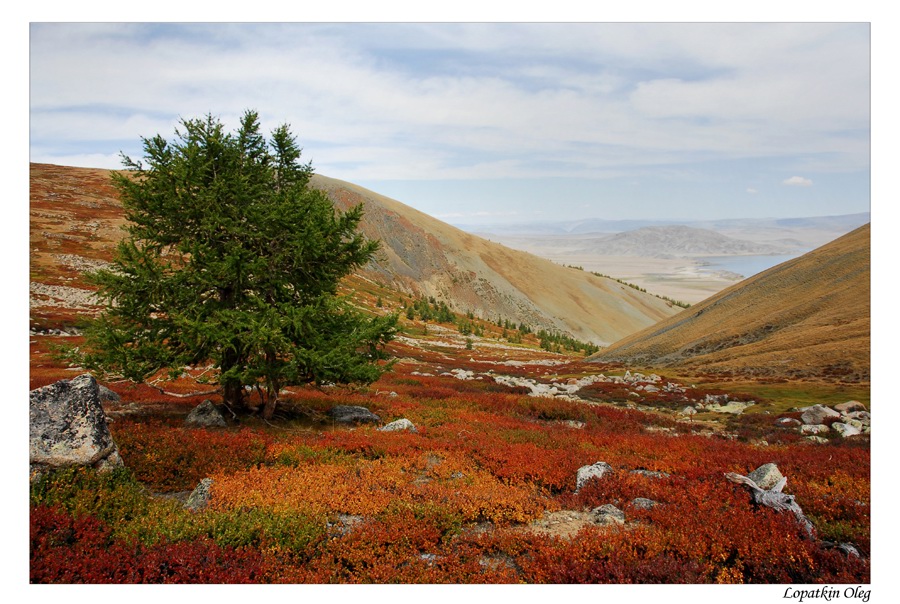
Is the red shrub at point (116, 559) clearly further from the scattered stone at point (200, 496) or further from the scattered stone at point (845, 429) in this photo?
the scattered stone at point (845, 429)

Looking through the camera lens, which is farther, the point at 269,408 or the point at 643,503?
the point at 269,408

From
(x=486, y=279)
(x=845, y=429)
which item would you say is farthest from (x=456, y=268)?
(x=845, y=429)

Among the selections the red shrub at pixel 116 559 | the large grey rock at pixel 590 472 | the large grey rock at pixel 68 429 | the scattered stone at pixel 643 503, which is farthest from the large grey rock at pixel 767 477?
the large grey rock at pixel 68 429

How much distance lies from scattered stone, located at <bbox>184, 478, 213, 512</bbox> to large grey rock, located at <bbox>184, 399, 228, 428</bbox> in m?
5.43

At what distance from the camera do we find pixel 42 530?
6770 mm

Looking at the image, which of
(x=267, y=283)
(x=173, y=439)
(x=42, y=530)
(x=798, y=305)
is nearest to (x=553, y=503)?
(x=42, y=530)

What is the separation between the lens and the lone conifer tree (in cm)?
1298

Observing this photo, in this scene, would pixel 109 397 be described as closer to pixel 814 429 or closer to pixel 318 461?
pixel 318 461

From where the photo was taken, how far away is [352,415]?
687 inches

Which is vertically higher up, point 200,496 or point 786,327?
point 786,327

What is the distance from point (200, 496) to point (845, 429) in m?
23.8

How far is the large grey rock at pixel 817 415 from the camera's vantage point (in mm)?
21609

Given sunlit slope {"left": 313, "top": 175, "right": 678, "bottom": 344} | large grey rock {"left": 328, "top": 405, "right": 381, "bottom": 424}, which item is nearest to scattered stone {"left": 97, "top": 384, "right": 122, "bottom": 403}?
large grey rock {"left": 328, "top": 405, "right": 381, "bottom": 424}

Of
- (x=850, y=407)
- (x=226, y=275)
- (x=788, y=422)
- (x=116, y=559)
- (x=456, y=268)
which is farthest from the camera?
(x=456, y=268)
